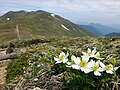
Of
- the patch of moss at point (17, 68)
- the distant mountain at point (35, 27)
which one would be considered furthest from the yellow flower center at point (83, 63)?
the distant mountain at point (35, 27)

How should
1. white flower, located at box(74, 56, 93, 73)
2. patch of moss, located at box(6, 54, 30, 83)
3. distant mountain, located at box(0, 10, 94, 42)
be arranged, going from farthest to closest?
1. distant mountain, located at box(0, 10, 94, 42)
2. patch of moss, located at box(6, 54, 30, 83)
3. white flower, located at box(74, 56, 93, 73)

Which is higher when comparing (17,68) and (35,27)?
(17,68)

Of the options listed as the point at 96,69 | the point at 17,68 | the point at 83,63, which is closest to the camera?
the point at 83,63

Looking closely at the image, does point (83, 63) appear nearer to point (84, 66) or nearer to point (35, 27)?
point (84, 66)

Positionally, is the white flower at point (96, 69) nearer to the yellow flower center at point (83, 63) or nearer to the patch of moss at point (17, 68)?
the yellow flower center at point (83, 63)

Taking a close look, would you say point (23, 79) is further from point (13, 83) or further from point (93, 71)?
point (93, 71)

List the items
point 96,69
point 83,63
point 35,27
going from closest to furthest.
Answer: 1. point 83,63
2. point 96,69
3. point 35,27

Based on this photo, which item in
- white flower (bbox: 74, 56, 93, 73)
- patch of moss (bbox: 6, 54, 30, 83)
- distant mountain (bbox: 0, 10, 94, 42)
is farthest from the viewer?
distant mountain (bbox: 0, 10, 94, 42)

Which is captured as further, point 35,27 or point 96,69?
point 35,27

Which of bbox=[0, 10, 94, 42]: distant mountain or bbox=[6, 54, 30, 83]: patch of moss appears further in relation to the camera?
bbox=[0, 10, 94, 42]: distant mountain

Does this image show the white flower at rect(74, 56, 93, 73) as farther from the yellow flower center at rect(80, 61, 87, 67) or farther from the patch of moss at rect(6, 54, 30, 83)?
the patch of moss at rect(6, 54, 30, 83)

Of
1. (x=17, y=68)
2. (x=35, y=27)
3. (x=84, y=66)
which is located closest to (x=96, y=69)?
(x=84, y=66)

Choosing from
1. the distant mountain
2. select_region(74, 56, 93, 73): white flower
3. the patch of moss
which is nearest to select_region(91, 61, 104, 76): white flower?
select_region(74, 56, 93, 73): white flower
